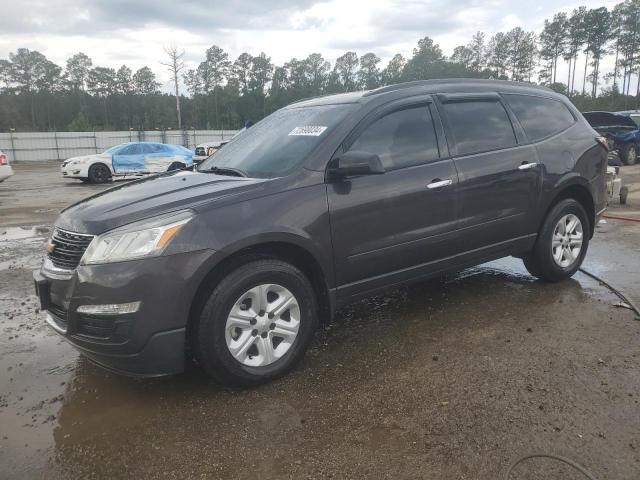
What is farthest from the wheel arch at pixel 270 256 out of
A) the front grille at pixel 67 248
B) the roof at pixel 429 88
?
the roof at pixel 429 88

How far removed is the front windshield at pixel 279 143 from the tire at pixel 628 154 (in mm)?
17378

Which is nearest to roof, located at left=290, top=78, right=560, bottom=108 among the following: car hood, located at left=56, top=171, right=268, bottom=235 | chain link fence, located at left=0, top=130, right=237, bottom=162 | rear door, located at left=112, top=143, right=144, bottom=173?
car hood, located at left=56, top=171, right=268, bottom=235

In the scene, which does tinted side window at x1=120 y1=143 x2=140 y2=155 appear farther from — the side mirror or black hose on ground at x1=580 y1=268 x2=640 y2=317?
the side mirror

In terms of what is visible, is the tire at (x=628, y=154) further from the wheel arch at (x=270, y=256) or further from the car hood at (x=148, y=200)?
the car hood at (x=148, y=200)

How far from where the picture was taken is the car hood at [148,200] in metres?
2.93

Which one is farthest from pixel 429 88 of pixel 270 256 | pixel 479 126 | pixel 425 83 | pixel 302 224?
pixel 270 256

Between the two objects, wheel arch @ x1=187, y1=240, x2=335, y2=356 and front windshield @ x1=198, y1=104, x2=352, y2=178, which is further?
front windshield @ x1=198, y1=104, x2=352, y2=178

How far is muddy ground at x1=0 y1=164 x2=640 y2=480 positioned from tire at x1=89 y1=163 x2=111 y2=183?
14553 mm

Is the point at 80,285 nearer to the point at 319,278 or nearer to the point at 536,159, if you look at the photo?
the point at 319,278

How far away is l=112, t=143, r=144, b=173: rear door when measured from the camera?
60.3 ft

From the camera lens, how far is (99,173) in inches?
707

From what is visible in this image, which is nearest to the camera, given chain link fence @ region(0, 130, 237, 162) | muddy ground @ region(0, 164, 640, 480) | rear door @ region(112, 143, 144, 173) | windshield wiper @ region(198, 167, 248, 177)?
muddy ground @ region(0, 164, 640, 480)

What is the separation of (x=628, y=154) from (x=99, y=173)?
1850 cm

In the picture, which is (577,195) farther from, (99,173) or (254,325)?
(99,173)
